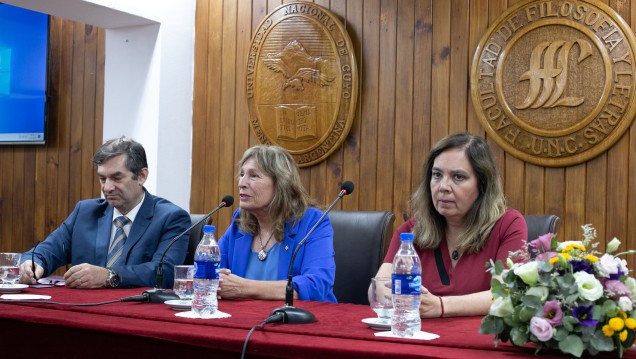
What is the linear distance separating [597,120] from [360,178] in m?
1.14

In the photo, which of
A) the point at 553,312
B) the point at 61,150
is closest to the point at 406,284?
the point at 553,312

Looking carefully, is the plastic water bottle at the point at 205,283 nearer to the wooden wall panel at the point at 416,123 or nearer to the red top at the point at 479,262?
the red top at the point at 479,262

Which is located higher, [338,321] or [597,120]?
[597,120]

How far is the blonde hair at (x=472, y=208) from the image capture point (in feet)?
7.98

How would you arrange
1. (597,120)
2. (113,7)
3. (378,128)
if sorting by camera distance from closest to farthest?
(597,120)
(378,128)
(113,7)

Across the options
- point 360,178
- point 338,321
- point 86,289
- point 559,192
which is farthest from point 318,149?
point 338,321

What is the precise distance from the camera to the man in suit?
118 inches

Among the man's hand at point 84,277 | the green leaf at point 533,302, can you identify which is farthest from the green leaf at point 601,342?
the man's hand at point 84,277

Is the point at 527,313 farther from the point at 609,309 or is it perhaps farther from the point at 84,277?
the point at 84,277

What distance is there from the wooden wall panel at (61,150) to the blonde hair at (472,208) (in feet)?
9.02

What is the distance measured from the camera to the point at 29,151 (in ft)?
16.7

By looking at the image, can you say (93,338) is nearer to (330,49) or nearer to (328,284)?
(328,284)

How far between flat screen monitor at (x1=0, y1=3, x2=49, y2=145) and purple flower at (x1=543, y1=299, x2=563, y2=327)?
406cm

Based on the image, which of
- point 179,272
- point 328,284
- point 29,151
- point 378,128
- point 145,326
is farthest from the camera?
point 29,151
